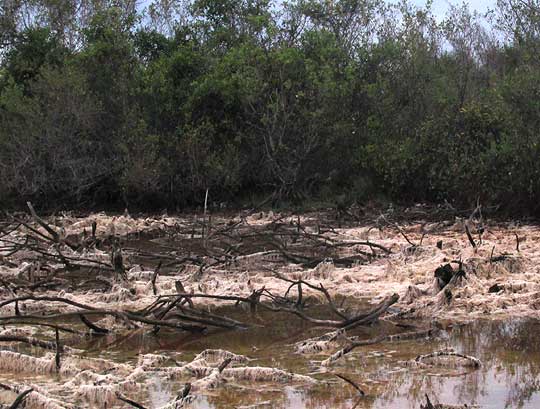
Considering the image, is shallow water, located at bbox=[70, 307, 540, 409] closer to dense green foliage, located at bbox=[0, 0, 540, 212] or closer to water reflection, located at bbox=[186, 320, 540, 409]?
water reflection, located at bbox=[186, 320, 540, 409]

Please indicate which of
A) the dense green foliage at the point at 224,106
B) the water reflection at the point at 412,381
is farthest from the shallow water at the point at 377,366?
the dense green foliage at the point at 224,106

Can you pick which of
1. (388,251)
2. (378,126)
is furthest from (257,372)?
(378,126)

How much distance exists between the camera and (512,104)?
17.6 meters

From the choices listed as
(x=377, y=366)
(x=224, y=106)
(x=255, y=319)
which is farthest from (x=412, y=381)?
(x=224, y=106)

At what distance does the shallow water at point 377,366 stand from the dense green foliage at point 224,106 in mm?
12965

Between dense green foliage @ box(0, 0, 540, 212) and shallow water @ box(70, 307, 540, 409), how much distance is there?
1297cm

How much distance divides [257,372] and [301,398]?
53cm

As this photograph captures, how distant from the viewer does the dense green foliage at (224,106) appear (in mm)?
21219

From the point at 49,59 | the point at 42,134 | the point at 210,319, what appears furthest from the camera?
the point at 49,59

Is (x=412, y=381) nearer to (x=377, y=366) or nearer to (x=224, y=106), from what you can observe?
(x=377, y=366)

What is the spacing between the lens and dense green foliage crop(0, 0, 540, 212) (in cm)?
2122

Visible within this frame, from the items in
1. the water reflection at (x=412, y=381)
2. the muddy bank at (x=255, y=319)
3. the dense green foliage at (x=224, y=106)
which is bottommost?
the water reflection at (x=412, y=381)

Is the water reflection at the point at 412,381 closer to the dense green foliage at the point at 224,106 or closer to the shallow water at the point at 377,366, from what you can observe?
the shallow water at the point at 377,366

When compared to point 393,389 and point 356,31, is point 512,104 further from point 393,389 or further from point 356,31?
point 393,389
